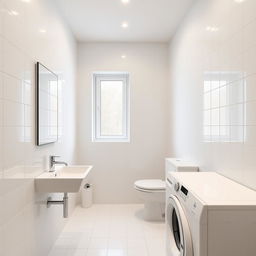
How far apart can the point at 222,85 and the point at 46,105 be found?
4.93 feet

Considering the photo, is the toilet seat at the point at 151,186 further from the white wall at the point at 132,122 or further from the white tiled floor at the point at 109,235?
the white wall at the point at 132,122

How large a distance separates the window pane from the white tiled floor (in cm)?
127

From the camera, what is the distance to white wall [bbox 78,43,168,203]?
3502 mm

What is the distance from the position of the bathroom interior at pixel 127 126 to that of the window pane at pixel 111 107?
2cm

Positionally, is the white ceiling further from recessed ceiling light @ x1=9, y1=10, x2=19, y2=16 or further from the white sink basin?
the white sink basin

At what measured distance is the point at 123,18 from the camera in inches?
109

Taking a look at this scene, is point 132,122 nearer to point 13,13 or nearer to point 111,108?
point 111,108

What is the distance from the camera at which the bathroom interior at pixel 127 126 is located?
136cm

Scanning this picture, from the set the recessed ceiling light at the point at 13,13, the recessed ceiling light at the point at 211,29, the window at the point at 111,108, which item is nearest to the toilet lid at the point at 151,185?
the window at the point at 111,108

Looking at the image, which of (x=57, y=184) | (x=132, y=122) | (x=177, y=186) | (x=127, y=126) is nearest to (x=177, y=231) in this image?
(x=177, y=186)

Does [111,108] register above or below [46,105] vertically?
above

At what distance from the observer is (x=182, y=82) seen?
2842 millimetres

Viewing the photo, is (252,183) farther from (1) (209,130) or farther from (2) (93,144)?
(2) (93,144)

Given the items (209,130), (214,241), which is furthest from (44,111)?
(214,241)
